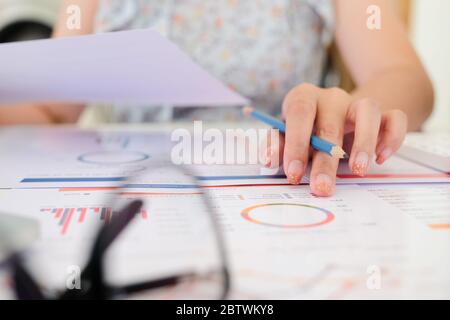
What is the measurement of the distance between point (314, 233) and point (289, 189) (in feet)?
0.31

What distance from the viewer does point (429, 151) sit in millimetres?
454

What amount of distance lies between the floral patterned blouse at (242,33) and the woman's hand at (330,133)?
361 mm

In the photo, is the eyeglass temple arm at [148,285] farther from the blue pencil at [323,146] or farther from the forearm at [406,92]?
the forearm at [406,92]

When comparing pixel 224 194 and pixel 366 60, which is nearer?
pixel 224 194

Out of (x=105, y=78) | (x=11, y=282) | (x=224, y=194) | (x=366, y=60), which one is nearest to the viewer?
(x=11, y=282)

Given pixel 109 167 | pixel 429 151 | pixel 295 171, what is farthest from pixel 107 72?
pixel 429 151

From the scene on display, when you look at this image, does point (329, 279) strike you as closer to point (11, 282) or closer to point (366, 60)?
point (11, 282)

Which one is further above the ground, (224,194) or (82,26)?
(82,26)

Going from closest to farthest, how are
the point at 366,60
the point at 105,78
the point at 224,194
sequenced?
the point at 224,194
the point at 105,78
the point at 366,60

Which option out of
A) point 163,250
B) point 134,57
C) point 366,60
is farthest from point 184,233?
point 366,60

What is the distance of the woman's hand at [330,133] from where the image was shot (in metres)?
0.34

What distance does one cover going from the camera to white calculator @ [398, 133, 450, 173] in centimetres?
41

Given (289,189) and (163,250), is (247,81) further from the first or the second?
(163,250)

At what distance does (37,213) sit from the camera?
0.27 m
